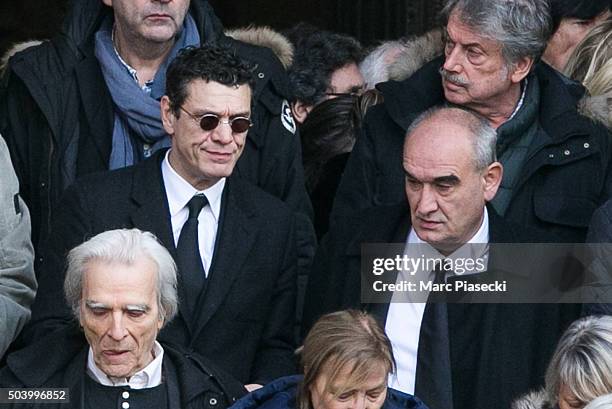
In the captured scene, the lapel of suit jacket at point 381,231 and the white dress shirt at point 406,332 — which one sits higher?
the lapel of suit jacket at point 381,231

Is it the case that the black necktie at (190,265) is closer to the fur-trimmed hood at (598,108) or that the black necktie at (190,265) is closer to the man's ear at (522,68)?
the man's ear at (522,68)

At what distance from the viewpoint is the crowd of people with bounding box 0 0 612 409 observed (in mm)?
5582

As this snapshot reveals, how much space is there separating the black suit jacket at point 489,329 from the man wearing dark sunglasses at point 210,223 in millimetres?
196

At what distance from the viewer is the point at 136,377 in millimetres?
5613

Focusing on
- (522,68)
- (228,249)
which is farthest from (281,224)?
(522,68)

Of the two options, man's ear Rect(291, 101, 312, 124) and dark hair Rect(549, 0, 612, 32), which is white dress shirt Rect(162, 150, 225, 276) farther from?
man's ear Rect(291, 101, 312, 124)

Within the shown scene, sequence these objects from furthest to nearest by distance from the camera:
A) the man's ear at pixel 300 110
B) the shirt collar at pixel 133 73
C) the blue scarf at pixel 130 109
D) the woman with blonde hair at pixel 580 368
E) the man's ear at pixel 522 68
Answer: the man's ear at pixel 300 110
the shirt collar at pixel 133 73
the blue scarf at pixel 130 109
the man's ear at pixel 522 68
the woman with blonde hair at pixel 580 368

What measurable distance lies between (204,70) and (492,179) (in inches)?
36.6

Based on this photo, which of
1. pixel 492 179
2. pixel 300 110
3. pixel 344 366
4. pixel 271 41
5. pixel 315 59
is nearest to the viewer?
pixel 344 366

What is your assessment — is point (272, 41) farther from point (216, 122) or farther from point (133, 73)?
point (216, 122)

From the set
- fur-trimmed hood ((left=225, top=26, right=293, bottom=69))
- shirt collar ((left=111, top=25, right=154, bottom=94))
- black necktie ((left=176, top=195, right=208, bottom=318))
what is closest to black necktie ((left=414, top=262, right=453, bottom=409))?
black necktie ((left=176, top=195, right=208, bottom=318))

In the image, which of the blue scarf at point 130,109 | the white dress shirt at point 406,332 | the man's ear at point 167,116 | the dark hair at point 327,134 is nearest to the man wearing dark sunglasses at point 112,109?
the blue scarf at point 130,109

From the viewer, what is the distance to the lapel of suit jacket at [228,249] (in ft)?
19.7

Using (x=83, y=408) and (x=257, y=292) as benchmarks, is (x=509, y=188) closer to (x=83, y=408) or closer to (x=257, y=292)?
(x=257, y=292)
